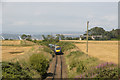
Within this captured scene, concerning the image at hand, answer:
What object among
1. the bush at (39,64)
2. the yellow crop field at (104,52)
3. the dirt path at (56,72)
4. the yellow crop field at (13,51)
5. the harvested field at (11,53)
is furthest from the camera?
the yellow crop field at (13,51)

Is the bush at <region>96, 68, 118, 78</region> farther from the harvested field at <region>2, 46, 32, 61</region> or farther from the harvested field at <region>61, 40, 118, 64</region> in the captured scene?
the harvested field at <region>2, 46, 32, 61</region>

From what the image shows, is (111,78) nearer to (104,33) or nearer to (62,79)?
(62,79)

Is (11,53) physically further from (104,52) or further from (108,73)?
(108,73)

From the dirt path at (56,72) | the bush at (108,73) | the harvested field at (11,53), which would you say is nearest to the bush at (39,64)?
the dirt path at (56,72)

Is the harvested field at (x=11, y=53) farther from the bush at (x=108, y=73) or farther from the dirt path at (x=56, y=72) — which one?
the bush at (x=108, y=73)

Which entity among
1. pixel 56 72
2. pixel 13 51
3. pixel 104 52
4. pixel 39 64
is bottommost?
pixel 56 72

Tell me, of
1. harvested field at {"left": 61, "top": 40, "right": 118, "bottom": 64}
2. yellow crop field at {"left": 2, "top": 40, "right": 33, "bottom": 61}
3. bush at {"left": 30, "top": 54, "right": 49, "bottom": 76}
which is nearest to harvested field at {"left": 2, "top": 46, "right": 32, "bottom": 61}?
yellow crop field at {"left": 2, "top": 40, "right": 33, "bottom": 61}

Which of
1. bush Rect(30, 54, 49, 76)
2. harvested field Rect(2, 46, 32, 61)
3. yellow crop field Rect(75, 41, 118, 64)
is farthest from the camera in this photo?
yellow crop field Rect(75, 41, 118, 64)

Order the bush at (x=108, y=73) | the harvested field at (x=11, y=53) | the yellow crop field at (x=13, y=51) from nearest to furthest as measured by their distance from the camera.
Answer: the bush at (x=108, y=73) → the harvested field at (x=11, y=53) → the yellow crop field at (x=13, y=51)

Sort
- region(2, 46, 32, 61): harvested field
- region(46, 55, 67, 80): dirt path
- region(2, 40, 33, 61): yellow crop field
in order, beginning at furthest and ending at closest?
region(2, 40, 33, 61): yellow crop field, region(2, 46, 32, 61): harvested field, region(46, 55, 67, 80): dirt path

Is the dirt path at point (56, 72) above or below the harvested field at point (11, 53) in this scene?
below

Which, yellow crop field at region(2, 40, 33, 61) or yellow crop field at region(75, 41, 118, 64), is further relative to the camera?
yellow crop field at region(2, 40, 33, 61)

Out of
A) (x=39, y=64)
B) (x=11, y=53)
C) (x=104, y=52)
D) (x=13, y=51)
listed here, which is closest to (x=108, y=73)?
(x=39, y=64)

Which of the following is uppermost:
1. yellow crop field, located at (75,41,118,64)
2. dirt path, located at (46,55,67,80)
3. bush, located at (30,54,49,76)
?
bush, located at (30,54,49,76)
